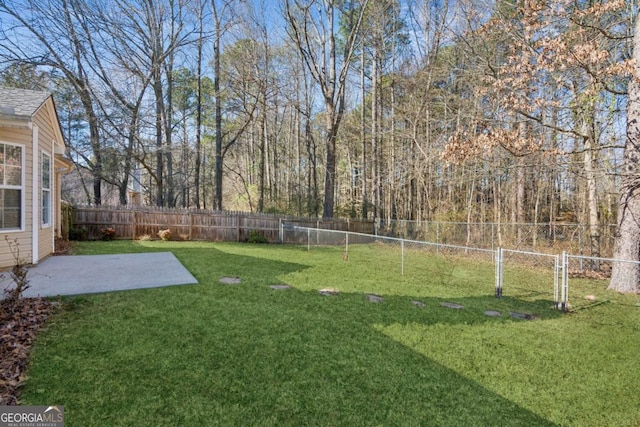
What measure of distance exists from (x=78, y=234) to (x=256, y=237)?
594 cm

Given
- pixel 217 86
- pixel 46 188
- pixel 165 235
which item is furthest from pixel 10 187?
pixel 217 86

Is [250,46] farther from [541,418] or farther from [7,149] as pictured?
[541,418]

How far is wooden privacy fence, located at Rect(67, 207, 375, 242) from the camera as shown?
11555mm

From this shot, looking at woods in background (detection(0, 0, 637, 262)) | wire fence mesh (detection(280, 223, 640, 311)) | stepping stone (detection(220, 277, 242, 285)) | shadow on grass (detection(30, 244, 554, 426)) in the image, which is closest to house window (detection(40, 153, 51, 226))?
shadow on grass (detection(30, 244, 554, 426))

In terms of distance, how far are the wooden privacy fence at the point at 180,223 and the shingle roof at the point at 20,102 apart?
5730 mm

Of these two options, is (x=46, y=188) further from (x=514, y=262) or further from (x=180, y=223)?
(x=514, y=262)

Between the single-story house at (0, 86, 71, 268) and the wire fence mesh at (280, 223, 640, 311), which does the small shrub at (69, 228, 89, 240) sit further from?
the wire fence mesh at (280, 223, 640, 311)

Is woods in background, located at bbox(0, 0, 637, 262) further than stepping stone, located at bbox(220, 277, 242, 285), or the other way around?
woods in background, located at bbox(0, 0, 637, 262)

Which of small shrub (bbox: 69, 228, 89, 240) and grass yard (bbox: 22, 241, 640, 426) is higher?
small shrub (bbox: 69, 228, 89, 240)

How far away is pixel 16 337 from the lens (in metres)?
2.95

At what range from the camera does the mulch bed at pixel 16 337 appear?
222 cm

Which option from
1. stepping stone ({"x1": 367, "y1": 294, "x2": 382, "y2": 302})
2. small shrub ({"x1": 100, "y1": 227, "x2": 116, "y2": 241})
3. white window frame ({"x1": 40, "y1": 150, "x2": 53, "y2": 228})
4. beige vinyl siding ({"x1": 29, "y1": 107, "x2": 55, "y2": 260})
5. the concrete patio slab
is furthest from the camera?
small shrub ({"x1": 100, "y1": 227, "x2": 116, "y2": 241})

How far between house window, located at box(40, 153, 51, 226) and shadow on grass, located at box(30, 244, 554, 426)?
435cm

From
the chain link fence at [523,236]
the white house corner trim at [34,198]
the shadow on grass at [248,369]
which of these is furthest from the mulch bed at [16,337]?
the chain link fence at [523,236]
